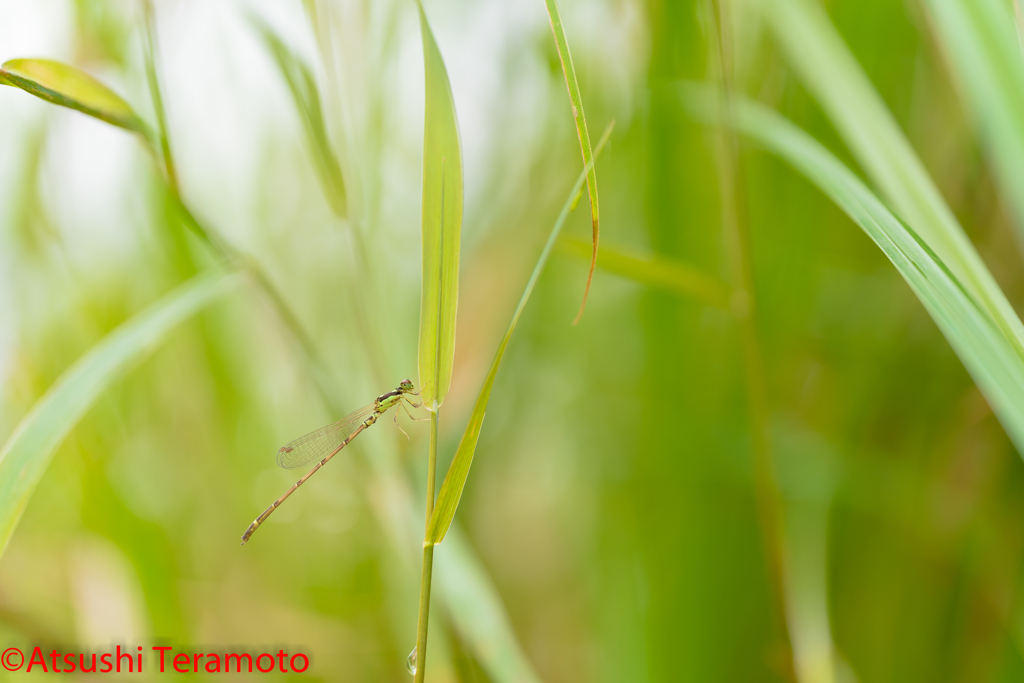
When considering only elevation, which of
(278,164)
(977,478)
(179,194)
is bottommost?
(977,478)

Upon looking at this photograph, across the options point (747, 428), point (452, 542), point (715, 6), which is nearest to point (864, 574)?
point (747, 428)

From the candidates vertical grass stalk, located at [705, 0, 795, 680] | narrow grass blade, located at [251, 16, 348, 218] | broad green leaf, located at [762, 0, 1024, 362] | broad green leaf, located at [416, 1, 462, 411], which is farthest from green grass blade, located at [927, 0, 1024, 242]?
narrow grass blade, located at [251, 16, 348, 218]

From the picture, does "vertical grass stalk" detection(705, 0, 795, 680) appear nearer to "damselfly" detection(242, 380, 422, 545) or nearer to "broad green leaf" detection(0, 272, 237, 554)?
"damselfly" detection(242, 380, 422, 545)

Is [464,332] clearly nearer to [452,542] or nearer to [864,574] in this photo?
[452,542]

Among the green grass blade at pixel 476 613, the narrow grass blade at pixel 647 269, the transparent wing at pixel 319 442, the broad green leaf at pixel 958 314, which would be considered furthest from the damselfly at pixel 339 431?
the broad green leaf at pixel 958 314

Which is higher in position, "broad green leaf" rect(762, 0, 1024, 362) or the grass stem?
"broad green leaf" rect(762, 0, 1024, 362)

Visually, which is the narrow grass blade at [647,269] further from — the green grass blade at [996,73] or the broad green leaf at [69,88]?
the broad green leaf at [69,88]
